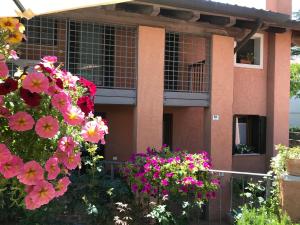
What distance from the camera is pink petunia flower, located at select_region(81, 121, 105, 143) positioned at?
2646mm

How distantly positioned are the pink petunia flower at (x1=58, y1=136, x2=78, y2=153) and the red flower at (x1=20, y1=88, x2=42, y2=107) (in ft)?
0.80

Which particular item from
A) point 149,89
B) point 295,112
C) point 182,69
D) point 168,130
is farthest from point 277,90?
point 295,112

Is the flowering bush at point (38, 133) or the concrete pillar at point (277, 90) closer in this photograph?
the flowering bush at point (38, 133)

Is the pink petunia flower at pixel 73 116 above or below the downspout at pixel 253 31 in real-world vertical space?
below

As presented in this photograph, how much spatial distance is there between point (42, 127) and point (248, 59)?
33.0 feet

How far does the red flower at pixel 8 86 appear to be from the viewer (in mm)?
2404

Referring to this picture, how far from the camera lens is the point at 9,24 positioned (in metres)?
2.73

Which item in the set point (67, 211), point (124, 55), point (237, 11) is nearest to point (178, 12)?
point (237, 11)

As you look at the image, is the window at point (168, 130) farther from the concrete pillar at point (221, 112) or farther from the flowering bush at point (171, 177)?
the flowering bush at point (171, 177)

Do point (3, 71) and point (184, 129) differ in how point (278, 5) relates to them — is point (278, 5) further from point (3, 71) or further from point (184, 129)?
point (3, 71)

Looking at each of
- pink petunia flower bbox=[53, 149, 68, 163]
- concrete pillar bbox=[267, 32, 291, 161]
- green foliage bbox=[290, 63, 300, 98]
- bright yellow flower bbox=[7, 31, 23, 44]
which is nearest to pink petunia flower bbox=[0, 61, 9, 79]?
bright yellow flower bbox=[7, 31, 23, 44]

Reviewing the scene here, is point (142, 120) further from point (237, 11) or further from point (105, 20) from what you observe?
point (237, 11)

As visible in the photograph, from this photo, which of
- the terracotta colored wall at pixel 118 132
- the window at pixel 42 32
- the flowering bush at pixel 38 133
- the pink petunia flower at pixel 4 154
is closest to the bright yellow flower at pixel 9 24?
the flowering bush at pixel 38 133

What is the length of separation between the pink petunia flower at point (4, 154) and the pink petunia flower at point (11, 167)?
2 cm
